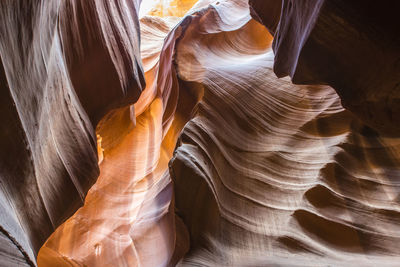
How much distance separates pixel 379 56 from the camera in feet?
6.28

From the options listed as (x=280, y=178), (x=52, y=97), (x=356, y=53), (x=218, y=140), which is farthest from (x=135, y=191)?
(x=356, y=53)

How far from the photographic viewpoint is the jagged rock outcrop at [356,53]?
1819 mm

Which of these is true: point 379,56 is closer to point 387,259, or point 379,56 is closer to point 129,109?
point 387,259

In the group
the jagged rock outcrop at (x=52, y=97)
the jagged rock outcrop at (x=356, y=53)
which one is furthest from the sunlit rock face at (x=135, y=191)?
the jagged rock outcrop at (x=356, y=53)

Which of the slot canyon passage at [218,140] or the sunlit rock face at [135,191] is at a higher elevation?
the slot canyon passage at [218,140]

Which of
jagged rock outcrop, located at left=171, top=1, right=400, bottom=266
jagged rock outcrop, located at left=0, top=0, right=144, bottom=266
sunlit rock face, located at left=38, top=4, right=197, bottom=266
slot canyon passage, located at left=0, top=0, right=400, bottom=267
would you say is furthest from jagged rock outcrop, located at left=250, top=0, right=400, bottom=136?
sunlit rock face, located at left=38, top=4, right=197, bottom=266

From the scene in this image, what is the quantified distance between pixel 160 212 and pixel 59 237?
1946 millimetres

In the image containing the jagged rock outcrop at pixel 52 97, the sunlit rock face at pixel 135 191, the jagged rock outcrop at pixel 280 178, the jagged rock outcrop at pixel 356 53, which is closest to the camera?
the jagged rock outcrop at pixel 356 53

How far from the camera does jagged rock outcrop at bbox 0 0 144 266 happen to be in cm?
197

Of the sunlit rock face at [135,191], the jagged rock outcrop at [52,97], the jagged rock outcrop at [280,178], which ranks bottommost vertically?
the sunlit rock face at [135,191]

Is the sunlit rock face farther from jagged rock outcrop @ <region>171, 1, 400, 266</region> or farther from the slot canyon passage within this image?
jagged rock outcrop @ <region>171, 1, 400, 266</region>

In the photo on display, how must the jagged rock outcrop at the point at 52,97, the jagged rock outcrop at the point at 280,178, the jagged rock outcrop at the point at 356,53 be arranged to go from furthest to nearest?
1. the jagged rock outcrop at the point at 280,178
2. the jagged rock outcrop at the point at 52,97
3. the jagged rock outcrop at the point at 356,53

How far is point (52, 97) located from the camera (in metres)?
2.73

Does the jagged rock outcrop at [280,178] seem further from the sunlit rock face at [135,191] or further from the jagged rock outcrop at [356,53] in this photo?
the jagged rock outcrop at [356,53]
